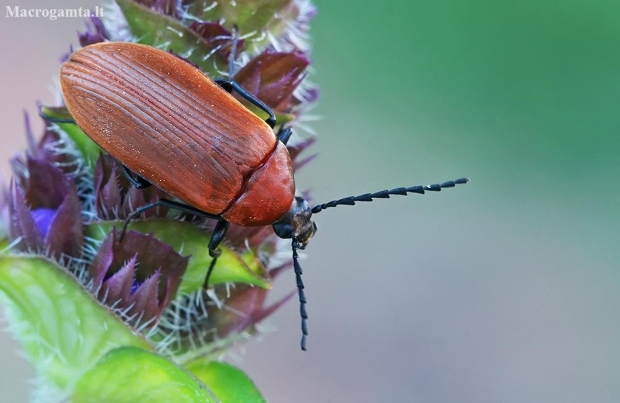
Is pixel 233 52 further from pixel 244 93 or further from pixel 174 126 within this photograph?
pixel 174 126

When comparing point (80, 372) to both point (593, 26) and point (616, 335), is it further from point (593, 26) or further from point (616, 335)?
point (593, 26)

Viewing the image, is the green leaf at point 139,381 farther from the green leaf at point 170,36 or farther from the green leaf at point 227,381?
the green leaf at point 170,36

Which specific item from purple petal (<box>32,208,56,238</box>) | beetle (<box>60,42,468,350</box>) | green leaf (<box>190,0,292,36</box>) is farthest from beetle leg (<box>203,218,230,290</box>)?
green leaf (<box>190,0,292,36</box>)

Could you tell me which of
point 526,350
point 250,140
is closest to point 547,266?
point 526,350

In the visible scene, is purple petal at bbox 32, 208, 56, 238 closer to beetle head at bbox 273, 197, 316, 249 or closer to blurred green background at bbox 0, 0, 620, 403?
beetle head at bbox 273, 197, 316, 249

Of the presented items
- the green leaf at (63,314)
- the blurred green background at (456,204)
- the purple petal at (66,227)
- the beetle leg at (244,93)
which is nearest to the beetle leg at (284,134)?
the beetle leg at (244,93)

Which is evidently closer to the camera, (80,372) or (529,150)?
(80,372)
